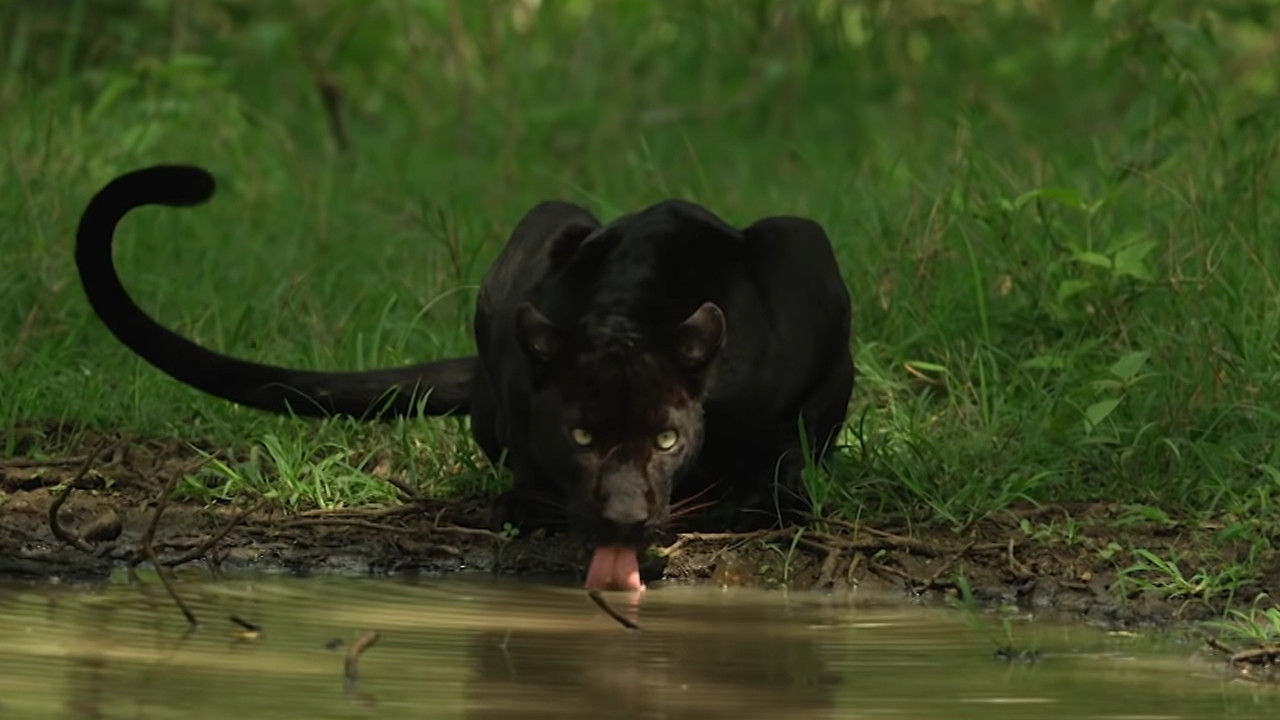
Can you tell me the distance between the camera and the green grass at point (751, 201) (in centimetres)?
635

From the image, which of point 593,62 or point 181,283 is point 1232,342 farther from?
point 593,62

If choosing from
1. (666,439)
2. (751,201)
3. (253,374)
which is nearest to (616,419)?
(666,439)

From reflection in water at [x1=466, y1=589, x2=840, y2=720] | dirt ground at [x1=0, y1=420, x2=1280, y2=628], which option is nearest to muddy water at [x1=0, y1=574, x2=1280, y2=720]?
reflection in water at [x1=466, y1=589, x2=840, y2=720]

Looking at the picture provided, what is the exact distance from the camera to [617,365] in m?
5.64

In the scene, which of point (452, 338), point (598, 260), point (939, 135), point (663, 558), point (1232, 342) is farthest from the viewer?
point (939, 135)

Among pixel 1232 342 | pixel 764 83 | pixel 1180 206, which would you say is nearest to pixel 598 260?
pixel 1232 342

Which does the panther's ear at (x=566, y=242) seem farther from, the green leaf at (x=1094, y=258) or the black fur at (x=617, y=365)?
the green leaf at (x=1094, y=258)

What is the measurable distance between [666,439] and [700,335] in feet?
0.85

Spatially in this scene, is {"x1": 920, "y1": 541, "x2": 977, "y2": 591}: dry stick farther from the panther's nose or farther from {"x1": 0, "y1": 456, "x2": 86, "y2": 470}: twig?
{"x1": 0, "y1": 456, "x2": 86, "y2": 470}: twig

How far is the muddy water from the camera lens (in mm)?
4219

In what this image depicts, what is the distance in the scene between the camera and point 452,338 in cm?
727

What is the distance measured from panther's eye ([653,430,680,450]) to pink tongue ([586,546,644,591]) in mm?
251

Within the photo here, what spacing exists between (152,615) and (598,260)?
1.55 meters

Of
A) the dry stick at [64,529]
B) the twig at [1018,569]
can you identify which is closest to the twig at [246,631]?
the dry stick at [64,529]
